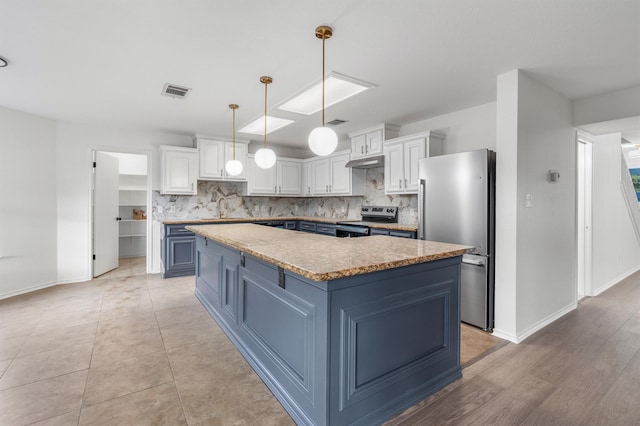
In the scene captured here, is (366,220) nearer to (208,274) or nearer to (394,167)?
(394,167)

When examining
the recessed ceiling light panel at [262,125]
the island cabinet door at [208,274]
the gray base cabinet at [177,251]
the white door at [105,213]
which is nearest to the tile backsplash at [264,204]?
the gray base cabinet at [177,251]

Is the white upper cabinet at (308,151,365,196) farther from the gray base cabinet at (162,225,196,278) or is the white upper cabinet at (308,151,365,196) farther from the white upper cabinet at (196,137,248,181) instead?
the gray base cabinet at (162,225,196,278)

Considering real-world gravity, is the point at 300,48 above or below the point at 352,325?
above

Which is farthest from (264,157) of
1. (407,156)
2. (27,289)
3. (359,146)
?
(27,289)

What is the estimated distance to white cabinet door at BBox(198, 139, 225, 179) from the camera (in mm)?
5176

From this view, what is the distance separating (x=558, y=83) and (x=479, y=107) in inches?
32.5

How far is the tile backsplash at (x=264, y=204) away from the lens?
489 cm

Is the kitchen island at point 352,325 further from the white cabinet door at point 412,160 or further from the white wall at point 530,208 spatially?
the white cabinet door at point 412,160

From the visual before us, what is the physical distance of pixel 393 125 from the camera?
178 inches

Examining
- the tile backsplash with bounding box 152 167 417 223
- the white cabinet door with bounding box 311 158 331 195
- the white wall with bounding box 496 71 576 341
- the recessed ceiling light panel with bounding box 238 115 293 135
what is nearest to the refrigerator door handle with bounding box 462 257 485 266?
the white wall with bounding box 496 71 576 341

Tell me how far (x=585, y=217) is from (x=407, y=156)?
245cm

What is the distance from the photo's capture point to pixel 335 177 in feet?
17.6

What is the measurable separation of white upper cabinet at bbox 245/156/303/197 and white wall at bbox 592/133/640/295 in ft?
15.2

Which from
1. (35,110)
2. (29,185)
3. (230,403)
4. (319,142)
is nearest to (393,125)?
(319,142)
